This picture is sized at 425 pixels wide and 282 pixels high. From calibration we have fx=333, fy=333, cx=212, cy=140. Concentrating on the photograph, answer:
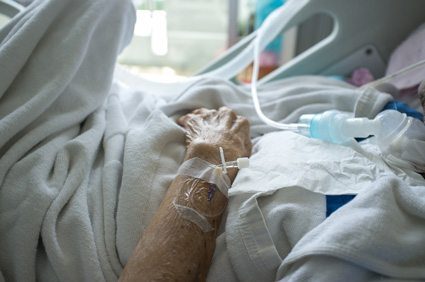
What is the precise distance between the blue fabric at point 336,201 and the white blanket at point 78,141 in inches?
10.5

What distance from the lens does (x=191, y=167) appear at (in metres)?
0.61

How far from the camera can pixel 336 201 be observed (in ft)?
1.90

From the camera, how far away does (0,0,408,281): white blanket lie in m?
0.54

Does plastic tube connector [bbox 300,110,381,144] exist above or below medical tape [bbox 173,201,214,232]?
above

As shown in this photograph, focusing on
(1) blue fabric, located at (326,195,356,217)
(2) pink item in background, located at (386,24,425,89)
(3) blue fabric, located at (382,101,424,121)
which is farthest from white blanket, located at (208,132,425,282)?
(2) pink item in background, located at (386,24,425,89)

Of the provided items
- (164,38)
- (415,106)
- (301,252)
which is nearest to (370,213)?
(301,252)

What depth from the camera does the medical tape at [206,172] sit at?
0.59 metres

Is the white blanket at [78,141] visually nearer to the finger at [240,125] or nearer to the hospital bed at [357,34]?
the finger at [240,125]

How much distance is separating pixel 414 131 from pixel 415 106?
249 millimetres

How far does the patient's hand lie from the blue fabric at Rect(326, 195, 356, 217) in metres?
0.19

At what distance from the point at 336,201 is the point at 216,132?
271 millimetres

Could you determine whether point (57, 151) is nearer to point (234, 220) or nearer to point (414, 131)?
point (234, 220)

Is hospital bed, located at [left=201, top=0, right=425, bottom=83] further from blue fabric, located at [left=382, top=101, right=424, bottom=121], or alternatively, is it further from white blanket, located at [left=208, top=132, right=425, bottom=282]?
white blanket, located at [left=208, top=132, right=425, bottom=282]

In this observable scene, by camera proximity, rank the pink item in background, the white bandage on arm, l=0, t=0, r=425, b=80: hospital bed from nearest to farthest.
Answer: the white bandage on arm < the pink item in background < l=0, t=0, r=425, b=80: hospital bed
